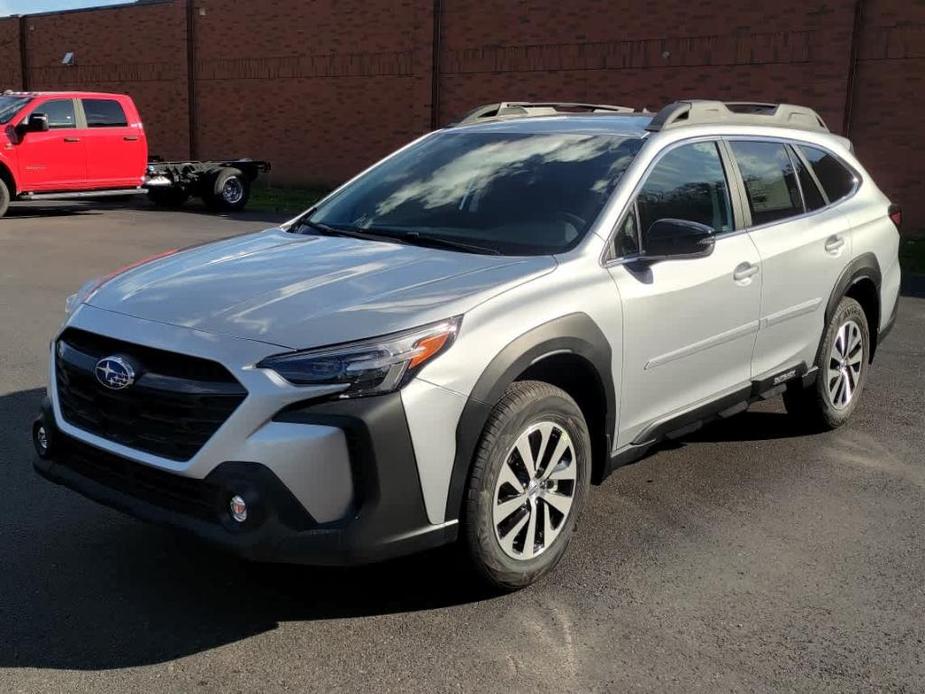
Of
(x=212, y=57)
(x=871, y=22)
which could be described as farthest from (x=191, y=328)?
(x=212, y=57)

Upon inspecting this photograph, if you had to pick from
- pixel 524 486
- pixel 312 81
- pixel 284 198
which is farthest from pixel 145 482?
pixel 312 81

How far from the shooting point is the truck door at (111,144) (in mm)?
17266

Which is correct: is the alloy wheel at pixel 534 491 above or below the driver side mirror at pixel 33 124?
below

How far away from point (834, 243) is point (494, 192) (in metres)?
2.20

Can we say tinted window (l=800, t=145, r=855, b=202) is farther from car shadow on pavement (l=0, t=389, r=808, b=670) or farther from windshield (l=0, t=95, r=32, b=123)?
windshield (l=0, t=95, r=32, b=123)

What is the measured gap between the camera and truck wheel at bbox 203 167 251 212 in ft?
63.1

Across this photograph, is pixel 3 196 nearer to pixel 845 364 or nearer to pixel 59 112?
pixel 59 112

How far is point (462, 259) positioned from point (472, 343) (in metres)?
0.65

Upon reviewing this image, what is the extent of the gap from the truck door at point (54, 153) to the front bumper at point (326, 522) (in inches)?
590

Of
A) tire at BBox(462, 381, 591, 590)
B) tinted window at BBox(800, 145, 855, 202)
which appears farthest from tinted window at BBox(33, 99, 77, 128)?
tire at BBox(462, 381, 591, 590)

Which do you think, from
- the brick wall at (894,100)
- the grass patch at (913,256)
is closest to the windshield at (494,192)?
the grass patch at (913,256)

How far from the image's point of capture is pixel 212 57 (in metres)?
27.0

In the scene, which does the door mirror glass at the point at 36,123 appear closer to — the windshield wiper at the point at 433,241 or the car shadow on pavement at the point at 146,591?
the car shadow on pavement at the point at 146,591

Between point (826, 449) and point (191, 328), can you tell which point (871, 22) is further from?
point (191, 328)
